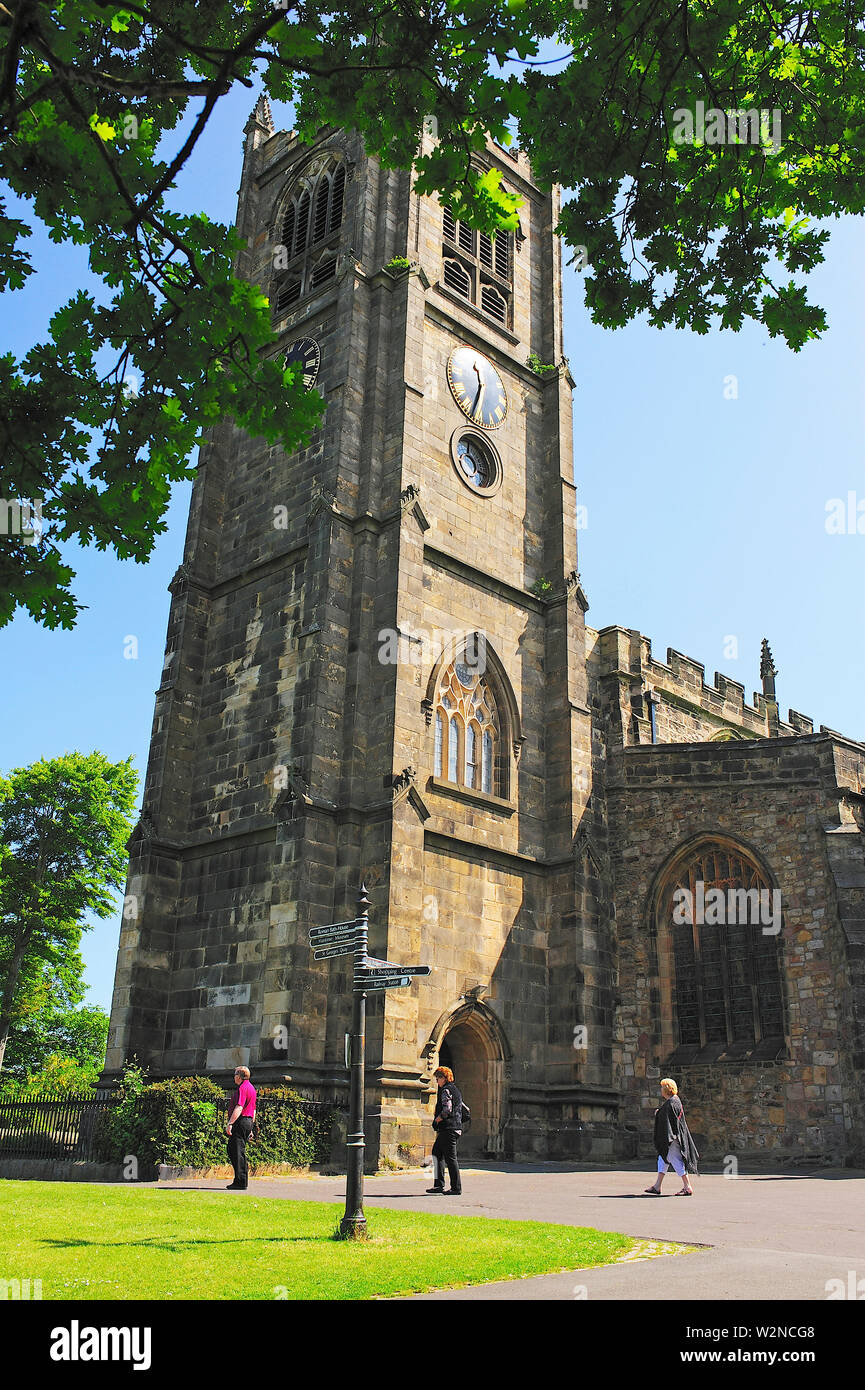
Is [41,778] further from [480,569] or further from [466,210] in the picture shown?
[466,210]

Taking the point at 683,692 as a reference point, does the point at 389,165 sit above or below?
below

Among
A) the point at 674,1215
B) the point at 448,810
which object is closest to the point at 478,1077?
the point at 448,810

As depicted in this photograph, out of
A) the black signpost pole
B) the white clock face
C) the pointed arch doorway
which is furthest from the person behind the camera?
the white clock face

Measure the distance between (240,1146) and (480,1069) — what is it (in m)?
8.67

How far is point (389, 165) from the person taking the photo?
6.98 metres

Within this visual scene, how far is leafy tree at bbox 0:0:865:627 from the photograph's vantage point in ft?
20.1

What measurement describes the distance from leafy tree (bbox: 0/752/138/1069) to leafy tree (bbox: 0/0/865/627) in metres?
32.0

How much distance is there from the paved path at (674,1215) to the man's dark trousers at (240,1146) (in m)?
0.31

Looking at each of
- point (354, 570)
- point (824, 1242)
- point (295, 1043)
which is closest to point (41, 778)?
point (354, 570)

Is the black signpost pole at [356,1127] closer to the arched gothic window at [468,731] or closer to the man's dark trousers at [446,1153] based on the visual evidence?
the man's dark trousers at [446,1153]

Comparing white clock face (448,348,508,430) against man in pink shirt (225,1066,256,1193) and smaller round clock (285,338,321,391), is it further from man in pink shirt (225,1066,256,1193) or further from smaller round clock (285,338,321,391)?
man in pink shirt (225,1066,256,1193)

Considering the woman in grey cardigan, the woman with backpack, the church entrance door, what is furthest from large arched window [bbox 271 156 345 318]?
the woman in grey cardigan

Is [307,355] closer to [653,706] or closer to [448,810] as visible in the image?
[448,810]

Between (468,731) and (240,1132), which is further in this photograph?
(468,731)
